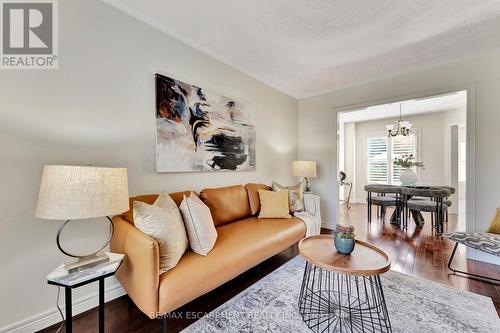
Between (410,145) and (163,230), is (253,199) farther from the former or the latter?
(410,145)

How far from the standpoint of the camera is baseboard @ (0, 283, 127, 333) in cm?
143

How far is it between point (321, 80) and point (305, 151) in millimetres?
1389

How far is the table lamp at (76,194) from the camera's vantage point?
114 centimetres

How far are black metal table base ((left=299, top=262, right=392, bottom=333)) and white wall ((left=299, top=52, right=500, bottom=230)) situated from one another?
7.04 ft

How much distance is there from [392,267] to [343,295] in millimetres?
940

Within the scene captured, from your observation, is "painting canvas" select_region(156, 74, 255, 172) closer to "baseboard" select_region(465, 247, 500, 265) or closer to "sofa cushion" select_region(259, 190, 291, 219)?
"sofa cushion" select_region(259, 190, 291, 219)

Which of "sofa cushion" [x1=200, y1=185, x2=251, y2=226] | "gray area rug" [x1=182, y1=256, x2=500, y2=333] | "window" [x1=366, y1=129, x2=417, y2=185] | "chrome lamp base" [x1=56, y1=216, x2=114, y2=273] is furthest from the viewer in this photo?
"window" [x1=366, y1=129, x2=417, y2=185]

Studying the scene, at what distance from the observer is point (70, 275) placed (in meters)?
1.21

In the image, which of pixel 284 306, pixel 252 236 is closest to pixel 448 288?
pixel 284 306

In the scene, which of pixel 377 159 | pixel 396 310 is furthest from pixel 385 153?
pixel 396 310

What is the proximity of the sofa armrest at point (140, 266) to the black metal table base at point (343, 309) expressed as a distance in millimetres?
1093

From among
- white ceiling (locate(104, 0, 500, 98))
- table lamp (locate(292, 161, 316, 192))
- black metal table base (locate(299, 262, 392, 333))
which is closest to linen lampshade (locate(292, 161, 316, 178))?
table lamp (locate(292, 161, 316, 192))

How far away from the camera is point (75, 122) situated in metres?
1.68

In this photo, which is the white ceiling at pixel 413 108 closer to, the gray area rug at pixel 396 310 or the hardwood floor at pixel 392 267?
the hardwood floor at pixel 392 267
